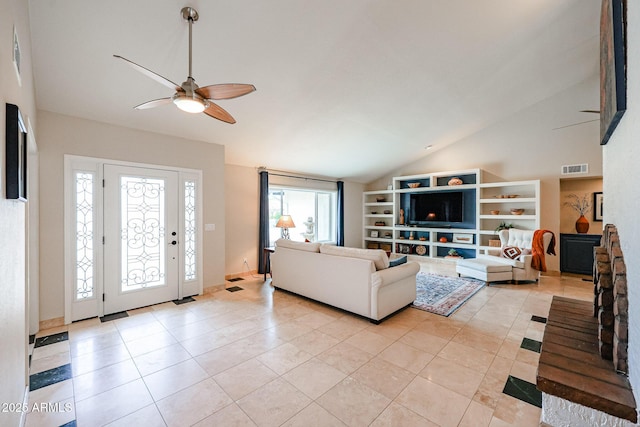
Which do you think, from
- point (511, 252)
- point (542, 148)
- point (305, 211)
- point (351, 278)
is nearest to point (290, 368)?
point (351, 278)

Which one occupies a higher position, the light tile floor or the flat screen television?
the flat screen television

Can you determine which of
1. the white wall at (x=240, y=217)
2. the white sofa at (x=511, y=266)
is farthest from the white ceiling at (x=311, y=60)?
the white sofa at (x=511, y=266)

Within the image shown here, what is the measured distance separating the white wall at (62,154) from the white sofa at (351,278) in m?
2.32

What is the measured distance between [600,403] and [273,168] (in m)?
5.87

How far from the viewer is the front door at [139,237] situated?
3.67m

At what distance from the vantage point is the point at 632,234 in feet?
2.89

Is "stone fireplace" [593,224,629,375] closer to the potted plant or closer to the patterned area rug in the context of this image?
the patterned area rug

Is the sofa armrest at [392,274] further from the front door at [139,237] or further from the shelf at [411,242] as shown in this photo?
the shelf at [411,242]

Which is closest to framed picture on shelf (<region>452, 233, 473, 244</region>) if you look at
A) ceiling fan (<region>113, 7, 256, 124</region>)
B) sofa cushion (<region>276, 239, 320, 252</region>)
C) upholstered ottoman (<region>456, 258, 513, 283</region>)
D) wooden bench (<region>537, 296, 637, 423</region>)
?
upholstered ottoman (<region>456, 258, 513, 283</region>)

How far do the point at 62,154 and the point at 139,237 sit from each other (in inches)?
52.8

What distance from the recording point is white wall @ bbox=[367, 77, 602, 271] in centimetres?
536

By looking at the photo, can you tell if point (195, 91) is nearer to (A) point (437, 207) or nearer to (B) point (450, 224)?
(A) point (437, 207)

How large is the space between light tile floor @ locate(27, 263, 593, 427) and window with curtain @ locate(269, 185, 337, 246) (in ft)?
10.4

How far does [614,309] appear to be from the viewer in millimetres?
1062
